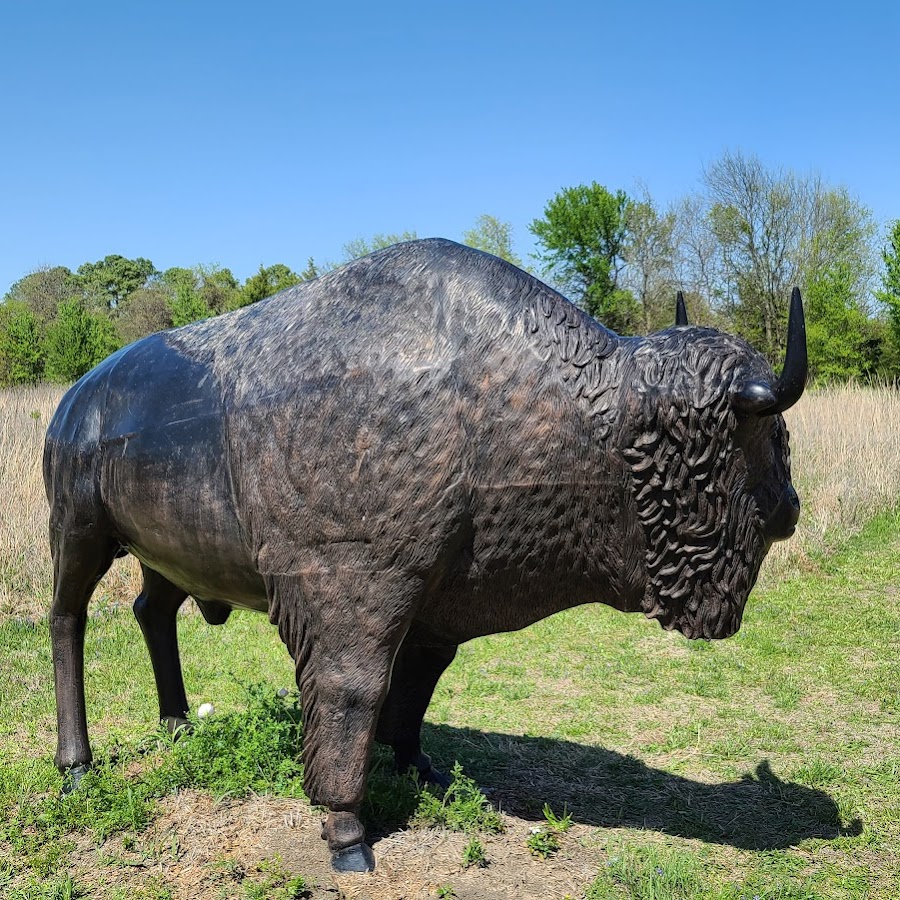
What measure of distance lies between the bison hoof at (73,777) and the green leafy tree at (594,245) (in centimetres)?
3214

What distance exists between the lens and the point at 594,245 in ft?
115

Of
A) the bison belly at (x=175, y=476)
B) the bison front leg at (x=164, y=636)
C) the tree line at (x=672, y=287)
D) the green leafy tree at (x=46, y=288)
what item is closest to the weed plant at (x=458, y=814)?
the bison belly at (x=175, y=476)

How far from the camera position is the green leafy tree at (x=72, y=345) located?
2244cm

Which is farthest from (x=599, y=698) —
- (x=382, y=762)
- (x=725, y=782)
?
(x=382, y=762)

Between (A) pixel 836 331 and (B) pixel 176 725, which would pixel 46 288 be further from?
(B) pixel 176 725

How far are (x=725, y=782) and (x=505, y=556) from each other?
2.26 m

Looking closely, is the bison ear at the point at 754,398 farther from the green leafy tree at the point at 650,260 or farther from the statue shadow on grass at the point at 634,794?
the green leafy tree at the point at 650,260

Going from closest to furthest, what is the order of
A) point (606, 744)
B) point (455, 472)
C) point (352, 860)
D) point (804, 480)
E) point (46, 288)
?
point (455, 472), point (352, 860), point (606, 744), point (804, 480), point (46, 288)

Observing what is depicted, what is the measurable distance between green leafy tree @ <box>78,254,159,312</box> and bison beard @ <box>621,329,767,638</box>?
47.5 m

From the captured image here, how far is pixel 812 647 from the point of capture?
6629 millimetres

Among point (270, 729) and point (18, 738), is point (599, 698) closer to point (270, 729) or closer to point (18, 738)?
point (270, 729)

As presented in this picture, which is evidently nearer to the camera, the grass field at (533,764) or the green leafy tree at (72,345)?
the grass field at (533,764)

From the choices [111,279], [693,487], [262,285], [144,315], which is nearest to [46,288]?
[111,279]

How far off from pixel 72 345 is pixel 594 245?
21207mm
